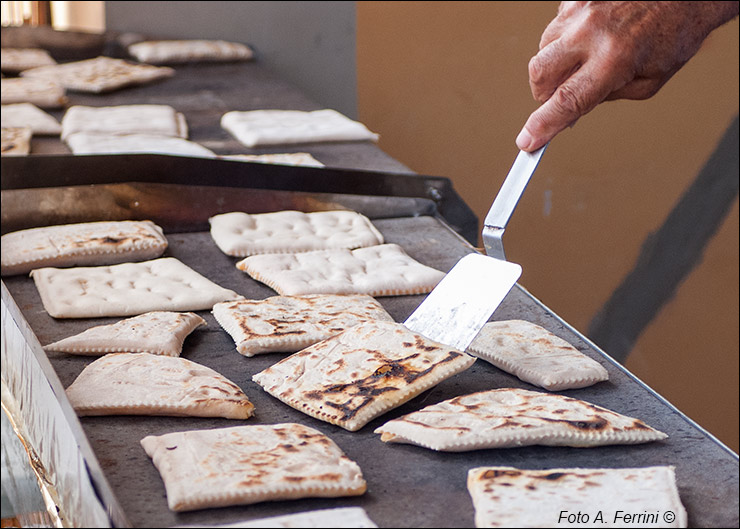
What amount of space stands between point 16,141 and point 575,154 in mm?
3502

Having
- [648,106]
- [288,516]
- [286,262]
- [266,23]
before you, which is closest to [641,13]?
[286,262]

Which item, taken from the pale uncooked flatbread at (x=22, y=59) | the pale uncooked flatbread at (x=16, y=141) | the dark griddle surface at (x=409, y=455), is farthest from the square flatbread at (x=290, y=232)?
the pale uncooked flatbread at (x=22, y=59)

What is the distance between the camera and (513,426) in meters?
1.58

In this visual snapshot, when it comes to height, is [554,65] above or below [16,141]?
above

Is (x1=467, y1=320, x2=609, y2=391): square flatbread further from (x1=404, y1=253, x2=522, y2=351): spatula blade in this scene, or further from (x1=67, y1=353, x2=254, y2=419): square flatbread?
(x1=67, y1=353, x2=254, y2=419): square flatbread

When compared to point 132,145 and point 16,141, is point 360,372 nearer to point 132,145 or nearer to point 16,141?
point 132,145

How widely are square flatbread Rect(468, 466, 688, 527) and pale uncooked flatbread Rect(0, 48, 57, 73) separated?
4.57 m

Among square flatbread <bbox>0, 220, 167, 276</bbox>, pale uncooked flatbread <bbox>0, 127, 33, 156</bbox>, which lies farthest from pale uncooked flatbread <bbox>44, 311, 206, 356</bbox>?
pale uncooked flatbread <bbox>0, 127, 33, 156</bbox>

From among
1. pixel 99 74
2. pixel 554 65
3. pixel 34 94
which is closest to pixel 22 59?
pixel 99 74

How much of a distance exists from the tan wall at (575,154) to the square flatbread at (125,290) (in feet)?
12.0

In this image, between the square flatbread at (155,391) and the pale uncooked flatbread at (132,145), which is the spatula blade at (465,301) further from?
the pale uncooked flatbread at (132,145)

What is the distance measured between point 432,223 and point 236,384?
1.38 meters

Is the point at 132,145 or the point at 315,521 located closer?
the point at 315,521

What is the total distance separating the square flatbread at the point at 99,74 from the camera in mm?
4824
